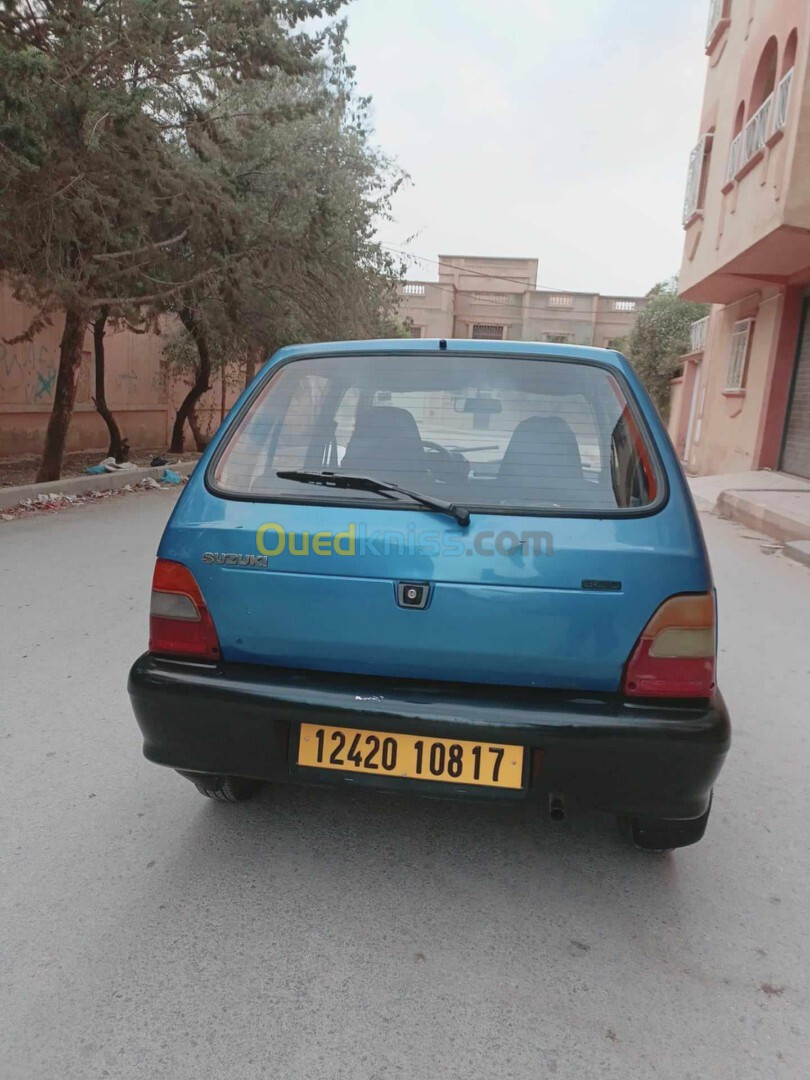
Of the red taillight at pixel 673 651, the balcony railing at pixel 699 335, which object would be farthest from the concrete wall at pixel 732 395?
the red taillight at pixel 673 651

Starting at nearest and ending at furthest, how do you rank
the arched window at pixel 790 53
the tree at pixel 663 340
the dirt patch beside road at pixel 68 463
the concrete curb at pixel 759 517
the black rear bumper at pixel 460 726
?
the black rear bumper at pixel 460 726 → the concrete curb at pixel 759 517 → the arched window at pixel 790 53 → the dirt patch beside road at pixel 68 463 → the tree at pixel 663 340

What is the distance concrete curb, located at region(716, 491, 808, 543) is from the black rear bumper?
758 centimetres

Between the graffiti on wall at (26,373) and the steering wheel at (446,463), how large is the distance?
12702 mm

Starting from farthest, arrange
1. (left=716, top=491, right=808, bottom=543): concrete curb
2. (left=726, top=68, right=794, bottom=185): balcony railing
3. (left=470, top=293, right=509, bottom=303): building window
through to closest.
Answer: (left=470, top=293, right=509, bottom=303): building window → (left=726, top=68, right=794, bottom=185): balcony railing → (left=716, top=491, right=808, bottom=543): concrete curb

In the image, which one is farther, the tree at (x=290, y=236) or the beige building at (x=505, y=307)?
the beige building at (x=505, y=307)

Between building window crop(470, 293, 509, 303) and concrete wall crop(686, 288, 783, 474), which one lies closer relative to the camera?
concrete wall crop(686, 288, 783, 474)

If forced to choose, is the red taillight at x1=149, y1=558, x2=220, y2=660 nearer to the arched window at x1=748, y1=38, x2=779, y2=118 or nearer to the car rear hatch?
the car rear hatch

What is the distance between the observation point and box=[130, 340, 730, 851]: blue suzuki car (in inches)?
88.0

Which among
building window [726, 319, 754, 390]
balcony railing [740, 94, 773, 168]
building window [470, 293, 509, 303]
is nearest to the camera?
balcony railing [740, 94, 773, 168]

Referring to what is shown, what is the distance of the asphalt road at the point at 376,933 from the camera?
6.27 feet

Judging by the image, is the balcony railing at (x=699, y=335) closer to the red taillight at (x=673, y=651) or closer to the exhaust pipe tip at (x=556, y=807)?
the red taillight at (x=673, y=651)

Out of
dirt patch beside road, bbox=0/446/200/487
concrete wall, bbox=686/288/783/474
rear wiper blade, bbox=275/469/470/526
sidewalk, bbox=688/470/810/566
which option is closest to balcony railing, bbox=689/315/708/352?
concrete wall, bbox=686/288/783/474

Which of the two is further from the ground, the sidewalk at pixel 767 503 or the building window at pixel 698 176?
the building window at pixel 698 176

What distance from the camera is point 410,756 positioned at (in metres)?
2.30
